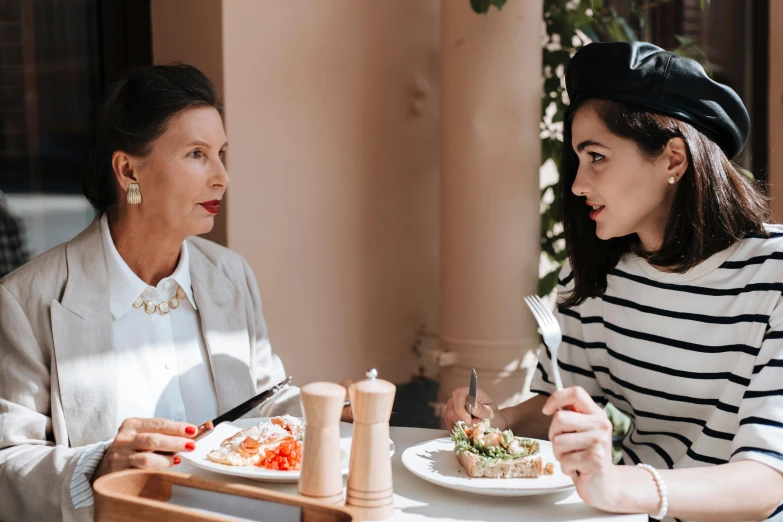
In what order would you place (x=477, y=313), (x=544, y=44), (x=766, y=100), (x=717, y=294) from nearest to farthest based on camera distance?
(x=717, y=294), (x=477, y=313), (x=544, y=44), (x=766, y=100)

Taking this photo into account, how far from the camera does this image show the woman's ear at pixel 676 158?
73.2 inches

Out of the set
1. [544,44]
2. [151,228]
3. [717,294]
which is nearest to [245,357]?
[151,228]

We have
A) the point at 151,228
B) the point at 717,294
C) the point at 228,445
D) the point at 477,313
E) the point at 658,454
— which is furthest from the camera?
the point at 477,313

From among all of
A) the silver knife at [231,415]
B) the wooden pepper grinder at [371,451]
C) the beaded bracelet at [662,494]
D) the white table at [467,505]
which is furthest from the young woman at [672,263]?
the wooden pepper grinder at [371,451]

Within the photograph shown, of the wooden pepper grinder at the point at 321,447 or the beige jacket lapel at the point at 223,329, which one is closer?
the wooden pepper grinder at the point at 321,447

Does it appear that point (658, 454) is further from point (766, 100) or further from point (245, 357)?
point (766, 100)

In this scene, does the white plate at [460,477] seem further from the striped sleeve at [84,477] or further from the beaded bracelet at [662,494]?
the striped sleeve at [84,477]

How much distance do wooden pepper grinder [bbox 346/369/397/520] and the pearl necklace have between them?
35.6 inches

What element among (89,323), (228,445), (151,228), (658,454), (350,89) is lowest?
(658,454)

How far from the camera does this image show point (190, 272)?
7.41ft

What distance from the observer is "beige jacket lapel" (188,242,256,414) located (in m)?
2.20

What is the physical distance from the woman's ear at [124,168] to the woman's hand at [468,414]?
95 centimetres

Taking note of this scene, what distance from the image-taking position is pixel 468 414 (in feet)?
6.29

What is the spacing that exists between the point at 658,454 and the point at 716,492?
0.50 meters
